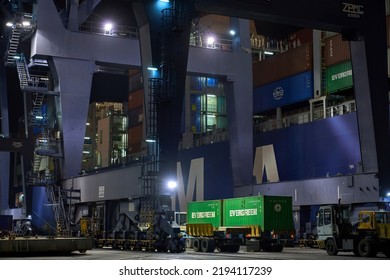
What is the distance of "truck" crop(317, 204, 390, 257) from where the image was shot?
76.6 ft

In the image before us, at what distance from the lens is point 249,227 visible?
98.1ft

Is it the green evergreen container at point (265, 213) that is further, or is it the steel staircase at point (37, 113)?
the steel staircase at point (37, 113)

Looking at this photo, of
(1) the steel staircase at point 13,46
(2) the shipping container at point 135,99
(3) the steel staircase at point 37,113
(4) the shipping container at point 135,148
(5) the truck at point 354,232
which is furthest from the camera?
(2) the shipping container at point 135,99

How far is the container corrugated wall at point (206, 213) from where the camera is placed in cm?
3269

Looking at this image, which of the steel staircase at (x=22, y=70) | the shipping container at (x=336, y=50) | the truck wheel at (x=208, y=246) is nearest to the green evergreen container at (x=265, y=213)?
the truck wheel at (x=208, y=246)

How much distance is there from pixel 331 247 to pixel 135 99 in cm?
4440

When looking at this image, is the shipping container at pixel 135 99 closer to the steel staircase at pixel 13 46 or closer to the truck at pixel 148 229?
the steel staircase at pixel 13 46

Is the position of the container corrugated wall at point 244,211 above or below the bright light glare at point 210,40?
below

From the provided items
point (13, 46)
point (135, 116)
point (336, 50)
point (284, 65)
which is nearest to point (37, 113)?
point (13, 46)

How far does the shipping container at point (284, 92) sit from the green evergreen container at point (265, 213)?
14.4 metres

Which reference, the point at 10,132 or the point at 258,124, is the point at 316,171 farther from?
the point at 10,132

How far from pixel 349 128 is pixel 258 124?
13351 mm

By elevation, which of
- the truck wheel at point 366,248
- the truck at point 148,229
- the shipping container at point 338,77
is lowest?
the truck wheel at point 366,248

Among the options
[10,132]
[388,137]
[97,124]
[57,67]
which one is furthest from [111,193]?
[97,124]
